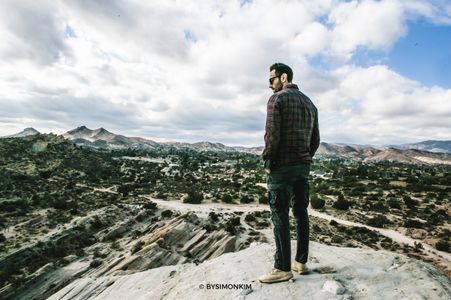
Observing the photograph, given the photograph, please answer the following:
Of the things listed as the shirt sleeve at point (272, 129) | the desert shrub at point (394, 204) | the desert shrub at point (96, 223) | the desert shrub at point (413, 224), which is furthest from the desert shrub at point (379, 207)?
the shirt sleeve at point (272, 129)

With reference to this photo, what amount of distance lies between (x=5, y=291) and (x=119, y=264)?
24.0ft

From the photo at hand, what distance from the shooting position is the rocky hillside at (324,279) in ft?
13.3

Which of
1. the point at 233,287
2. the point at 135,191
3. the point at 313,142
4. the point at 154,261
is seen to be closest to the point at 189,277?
the point at 233,287

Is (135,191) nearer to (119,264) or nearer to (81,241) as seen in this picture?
(81,241)

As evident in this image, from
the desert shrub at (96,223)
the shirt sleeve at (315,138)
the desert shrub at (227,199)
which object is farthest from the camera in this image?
the desert shrub at (227,199)

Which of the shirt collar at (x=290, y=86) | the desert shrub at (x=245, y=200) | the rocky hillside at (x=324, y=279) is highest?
the shirt collar at (x=290, y=86)

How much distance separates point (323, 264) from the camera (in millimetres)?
5289

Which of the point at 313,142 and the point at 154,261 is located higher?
the point at 313,142

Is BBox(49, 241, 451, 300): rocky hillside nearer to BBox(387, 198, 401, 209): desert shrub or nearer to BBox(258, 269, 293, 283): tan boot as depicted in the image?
BBox(258, 269, 293, 283): tan boot

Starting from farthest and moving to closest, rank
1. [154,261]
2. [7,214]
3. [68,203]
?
[68,203], [7,214], [154,261]

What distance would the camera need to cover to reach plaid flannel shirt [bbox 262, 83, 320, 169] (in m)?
4.26

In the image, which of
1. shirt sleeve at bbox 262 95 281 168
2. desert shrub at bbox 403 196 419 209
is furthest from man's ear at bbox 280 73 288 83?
desert shrub at bbox 403 196 419 209

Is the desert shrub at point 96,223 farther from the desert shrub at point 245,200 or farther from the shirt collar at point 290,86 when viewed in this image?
the shirt collar at point 290,86

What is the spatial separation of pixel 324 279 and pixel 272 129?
2548 mm
